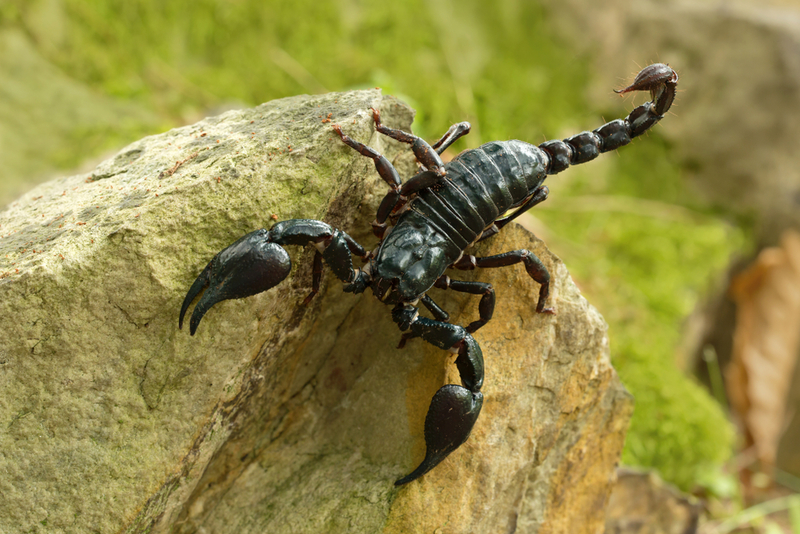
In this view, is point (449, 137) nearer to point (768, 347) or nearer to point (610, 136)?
point (610, 136)

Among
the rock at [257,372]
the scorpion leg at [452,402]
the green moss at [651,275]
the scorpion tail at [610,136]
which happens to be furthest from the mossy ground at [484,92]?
the scorpion leg at [452,402]

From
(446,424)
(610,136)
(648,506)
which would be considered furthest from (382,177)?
(648,506)

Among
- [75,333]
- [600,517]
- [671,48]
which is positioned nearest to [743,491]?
[600,517]

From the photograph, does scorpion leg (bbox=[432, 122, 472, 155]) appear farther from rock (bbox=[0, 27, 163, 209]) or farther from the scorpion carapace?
rock (bbox=[0, 27, 163, 209])

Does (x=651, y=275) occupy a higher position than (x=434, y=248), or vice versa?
(x=651, y=275)

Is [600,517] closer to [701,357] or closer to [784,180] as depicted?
[701,357]

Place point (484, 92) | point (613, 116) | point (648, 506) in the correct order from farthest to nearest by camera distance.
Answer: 1. point (613, 116)
2. point (484, 92)
3. point (648, 506)

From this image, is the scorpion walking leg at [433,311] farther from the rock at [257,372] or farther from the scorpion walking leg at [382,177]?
the scorpion walking leg at [382,177]
